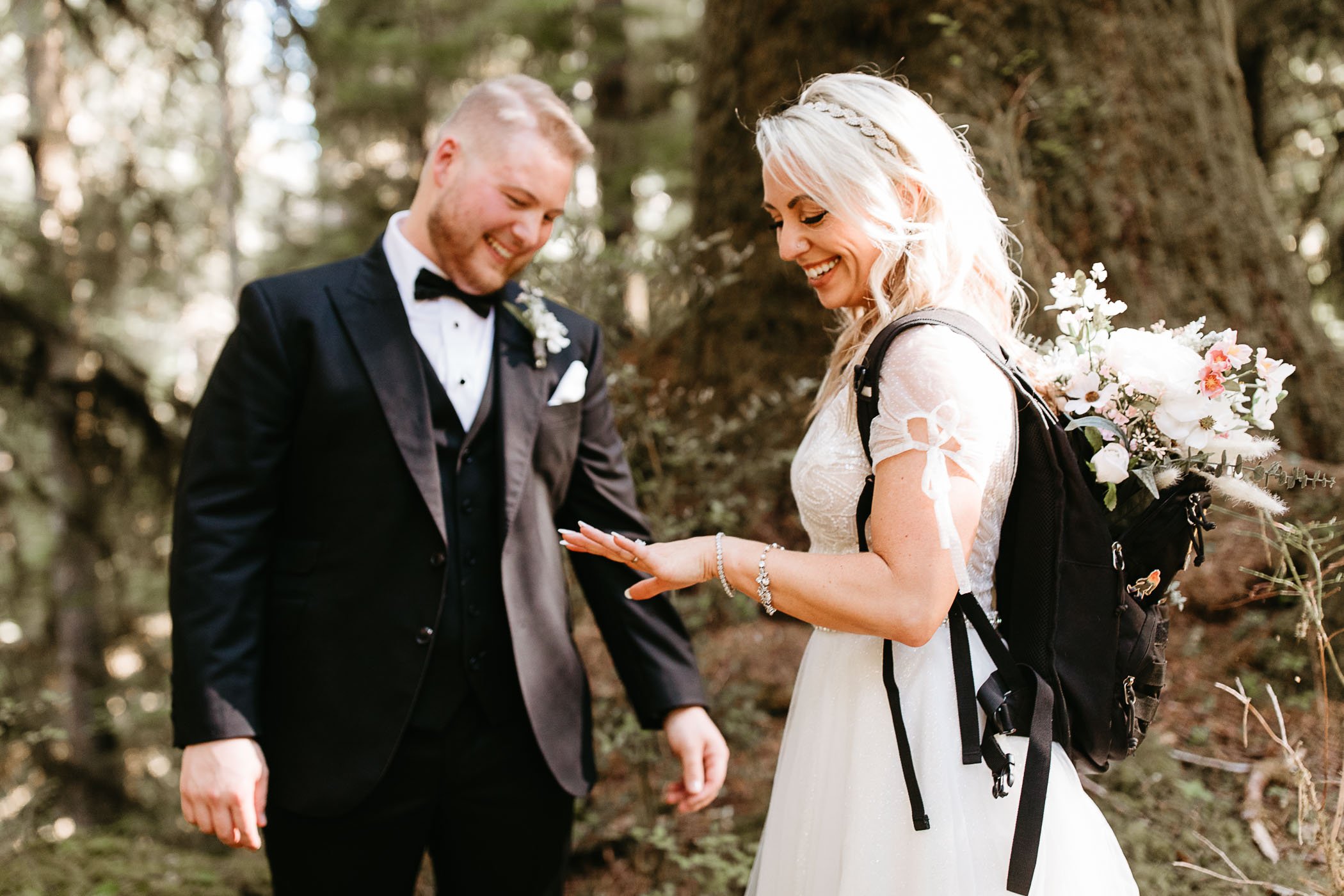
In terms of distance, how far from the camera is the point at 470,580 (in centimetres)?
216

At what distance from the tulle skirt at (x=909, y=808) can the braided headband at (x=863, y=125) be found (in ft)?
3.25

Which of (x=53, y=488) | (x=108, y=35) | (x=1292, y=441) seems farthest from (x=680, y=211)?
(x=1292, y=441)

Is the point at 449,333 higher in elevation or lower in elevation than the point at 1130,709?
higher

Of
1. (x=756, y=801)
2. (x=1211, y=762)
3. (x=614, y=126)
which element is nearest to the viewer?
(x=1211, y=762)

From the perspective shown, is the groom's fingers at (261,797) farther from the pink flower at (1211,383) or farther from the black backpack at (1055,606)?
the pink flower at (1211,383)

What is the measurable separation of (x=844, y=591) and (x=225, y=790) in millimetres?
1411

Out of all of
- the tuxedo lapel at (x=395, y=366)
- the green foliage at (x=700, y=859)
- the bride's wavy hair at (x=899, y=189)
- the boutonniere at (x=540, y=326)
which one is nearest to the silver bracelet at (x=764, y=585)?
the bride's wavy hair at (x=899, y=189)

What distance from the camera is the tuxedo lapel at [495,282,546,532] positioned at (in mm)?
2176

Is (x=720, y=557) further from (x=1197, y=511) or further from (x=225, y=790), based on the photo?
(x=225, y=790)

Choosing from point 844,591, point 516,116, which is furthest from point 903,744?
point 516,116

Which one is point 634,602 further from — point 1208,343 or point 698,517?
point 1208,343

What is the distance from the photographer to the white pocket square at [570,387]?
2.34 metres

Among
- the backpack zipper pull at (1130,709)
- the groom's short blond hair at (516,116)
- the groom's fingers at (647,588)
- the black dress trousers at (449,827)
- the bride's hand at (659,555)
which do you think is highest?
the groom's short blond hair at (516,116)

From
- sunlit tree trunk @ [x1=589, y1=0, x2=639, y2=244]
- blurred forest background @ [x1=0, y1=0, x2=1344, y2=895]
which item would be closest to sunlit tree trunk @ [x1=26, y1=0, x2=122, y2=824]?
blurred forest background @ [x1=0, y1=0, x2=1344, y2=895]
